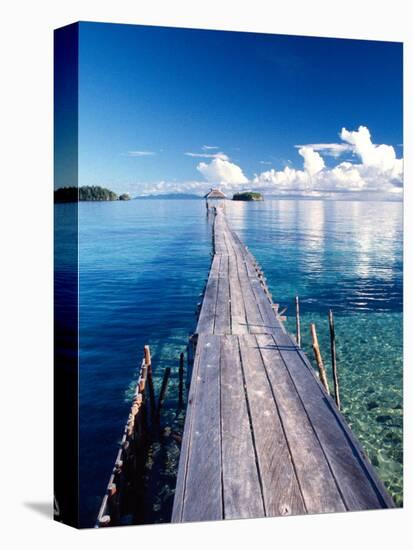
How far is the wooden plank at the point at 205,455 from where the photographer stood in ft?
15.2

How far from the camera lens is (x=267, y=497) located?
15.6ft

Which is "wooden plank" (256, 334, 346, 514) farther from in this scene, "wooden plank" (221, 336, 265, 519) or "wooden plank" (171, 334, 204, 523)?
"wooden plank" (171, 334, 204, 523)

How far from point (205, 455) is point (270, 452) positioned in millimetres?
614

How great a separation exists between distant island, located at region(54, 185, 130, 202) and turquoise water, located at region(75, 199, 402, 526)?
0.13 metres

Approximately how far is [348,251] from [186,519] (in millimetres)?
5706

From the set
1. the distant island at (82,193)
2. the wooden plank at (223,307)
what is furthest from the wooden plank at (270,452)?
the distant island at (82,193)

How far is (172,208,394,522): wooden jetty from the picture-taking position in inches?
186

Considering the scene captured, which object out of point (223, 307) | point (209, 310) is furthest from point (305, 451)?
point (223, 307)

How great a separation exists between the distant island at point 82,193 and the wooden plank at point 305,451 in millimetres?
3043

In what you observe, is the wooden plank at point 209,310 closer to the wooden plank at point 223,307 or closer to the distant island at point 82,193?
the wooden plank at point 223,307

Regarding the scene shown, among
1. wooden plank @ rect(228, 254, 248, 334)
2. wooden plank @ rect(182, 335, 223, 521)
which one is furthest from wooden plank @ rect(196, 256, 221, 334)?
wooden plank @ rect(182, 335, 223, 521)

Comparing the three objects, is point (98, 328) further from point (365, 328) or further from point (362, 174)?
point (362, 174)
